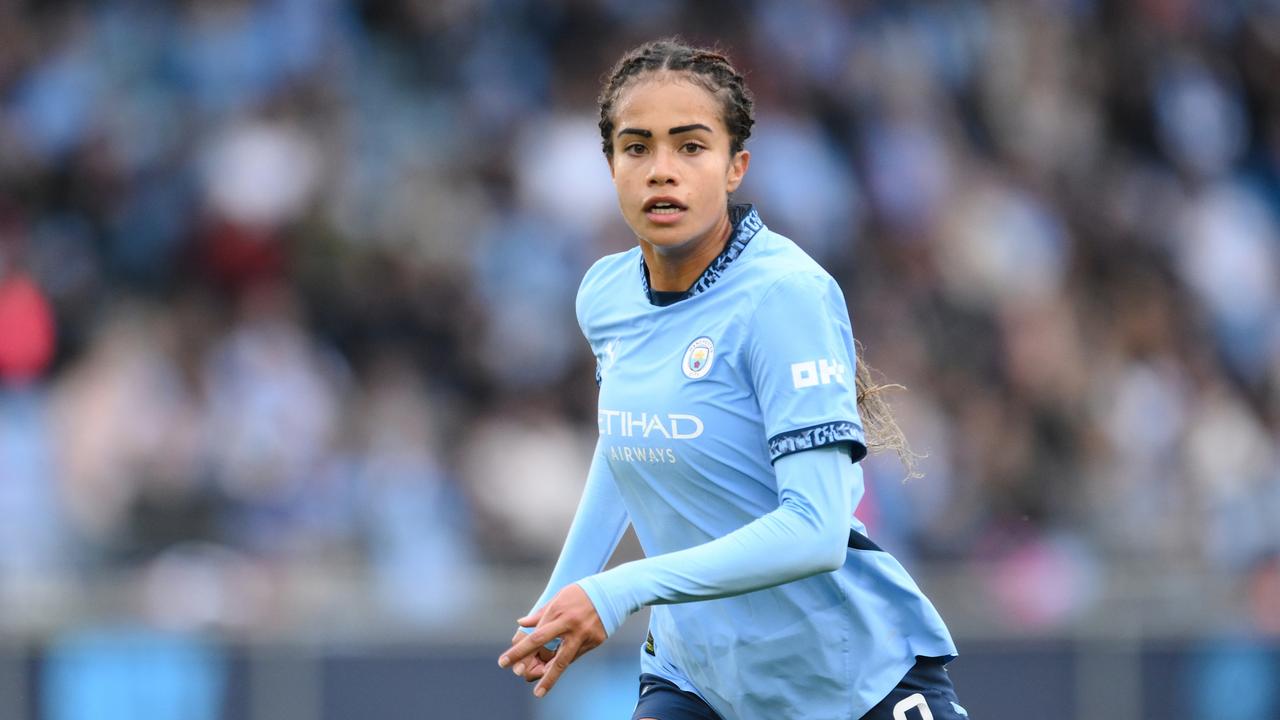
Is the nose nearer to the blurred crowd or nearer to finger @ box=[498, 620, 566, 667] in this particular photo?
finger @ box=[498, 620, 566, 667]

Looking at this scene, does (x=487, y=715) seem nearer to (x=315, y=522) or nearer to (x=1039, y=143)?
(x=315, y=522)

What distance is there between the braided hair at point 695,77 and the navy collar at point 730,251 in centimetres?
16

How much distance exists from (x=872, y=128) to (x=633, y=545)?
4448 mm

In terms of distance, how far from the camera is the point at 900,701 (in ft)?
14.0

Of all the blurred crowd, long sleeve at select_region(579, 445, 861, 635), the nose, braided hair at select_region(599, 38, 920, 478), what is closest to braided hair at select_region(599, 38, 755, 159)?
braided hair at select_region(599, 38, 920, 478)

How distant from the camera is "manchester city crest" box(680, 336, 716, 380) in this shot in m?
4.11

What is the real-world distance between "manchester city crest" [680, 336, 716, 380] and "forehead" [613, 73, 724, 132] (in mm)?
463

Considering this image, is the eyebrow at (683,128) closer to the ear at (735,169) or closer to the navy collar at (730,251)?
the ear at (735,169)

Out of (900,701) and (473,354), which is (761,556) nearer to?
(900,701)

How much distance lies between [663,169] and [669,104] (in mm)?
141

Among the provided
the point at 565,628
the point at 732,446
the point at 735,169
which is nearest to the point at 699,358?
the point at 732,446

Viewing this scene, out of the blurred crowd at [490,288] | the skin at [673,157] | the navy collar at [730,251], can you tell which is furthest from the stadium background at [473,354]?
the skin at [673,157]

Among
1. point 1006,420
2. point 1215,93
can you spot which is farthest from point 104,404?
point 1215,93

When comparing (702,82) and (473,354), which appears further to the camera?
(473,354)
